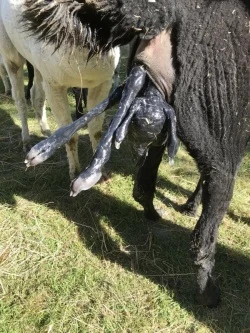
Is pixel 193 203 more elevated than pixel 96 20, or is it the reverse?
pixel 96 20

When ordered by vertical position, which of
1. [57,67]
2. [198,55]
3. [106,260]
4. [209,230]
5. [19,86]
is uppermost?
[198,55]

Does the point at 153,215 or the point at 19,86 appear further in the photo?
the point at 19,86

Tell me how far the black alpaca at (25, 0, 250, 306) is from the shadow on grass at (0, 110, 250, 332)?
Answer: 2.90ft

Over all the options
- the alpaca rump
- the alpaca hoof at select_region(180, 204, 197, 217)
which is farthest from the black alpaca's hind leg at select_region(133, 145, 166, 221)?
the alpaca rump

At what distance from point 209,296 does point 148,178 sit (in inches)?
37.5

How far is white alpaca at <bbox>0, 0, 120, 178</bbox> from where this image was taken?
110 inches

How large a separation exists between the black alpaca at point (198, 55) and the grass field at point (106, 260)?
902mm

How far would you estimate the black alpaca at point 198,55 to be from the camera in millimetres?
1897

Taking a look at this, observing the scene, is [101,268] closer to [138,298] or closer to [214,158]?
[138,298]

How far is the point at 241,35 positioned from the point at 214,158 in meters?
0.61

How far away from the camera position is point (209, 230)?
235cm

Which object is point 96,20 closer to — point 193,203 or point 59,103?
point 59,103

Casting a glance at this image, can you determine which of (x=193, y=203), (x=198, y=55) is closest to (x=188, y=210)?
(x=193, y=203)

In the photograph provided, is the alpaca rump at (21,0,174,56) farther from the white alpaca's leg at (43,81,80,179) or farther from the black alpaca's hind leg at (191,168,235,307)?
the white alpaca's leg at (43,81,80,179)
